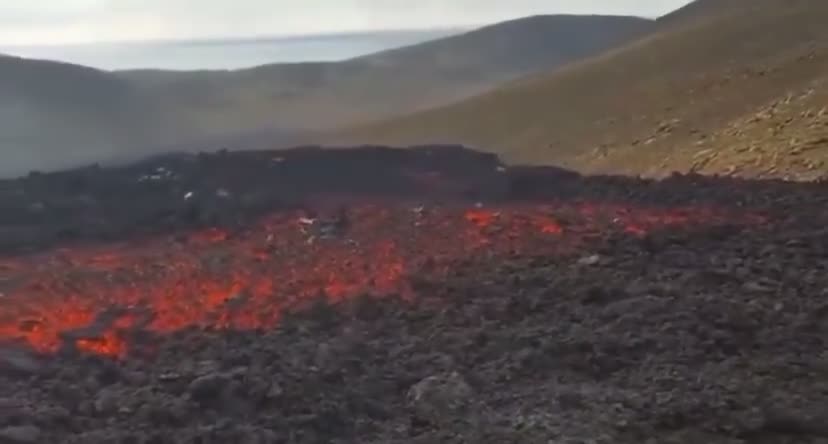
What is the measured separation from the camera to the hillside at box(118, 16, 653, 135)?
55.4 metres

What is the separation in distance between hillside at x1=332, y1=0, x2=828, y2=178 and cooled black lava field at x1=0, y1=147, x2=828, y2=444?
24.9 feet

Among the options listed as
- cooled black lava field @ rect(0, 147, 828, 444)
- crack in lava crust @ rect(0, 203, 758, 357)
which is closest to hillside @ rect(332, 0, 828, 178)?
cooled black lava field @ rect(0, 147, 828, 444)

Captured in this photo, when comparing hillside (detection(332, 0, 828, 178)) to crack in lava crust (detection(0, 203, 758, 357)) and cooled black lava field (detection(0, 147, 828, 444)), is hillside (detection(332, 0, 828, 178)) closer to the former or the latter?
cooled black lava field (detection(0, 147, 828, 444))

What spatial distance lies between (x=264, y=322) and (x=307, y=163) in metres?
8.98

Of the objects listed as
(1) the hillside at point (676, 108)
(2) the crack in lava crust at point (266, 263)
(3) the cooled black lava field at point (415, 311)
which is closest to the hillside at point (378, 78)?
(1) the hillside at point (676, 108)

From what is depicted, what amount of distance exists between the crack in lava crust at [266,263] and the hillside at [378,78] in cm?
3459

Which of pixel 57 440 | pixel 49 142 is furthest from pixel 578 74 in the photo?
pixel 57 440

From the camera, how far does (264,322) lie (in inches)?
464

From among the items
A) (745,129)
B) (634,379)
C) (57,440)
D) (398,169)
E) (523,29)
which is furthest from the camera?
(523,29)

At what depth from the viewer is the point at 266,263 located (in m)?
14.0

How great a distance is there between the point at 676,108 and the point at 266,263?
73.4 ft

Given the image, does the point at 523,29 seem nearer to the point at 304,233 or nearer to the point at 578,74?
the point at 578,74

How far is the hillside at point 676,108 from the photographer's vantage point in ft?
85.5

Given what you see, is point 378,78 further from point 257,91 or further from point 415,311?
point 415,311
